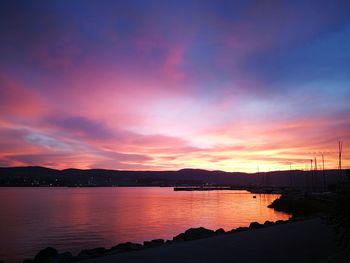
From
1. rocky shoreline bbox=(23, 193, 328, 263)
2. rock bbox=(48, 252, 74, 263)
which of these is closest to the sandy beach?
rock bbox=(48, 252, 74, 263)

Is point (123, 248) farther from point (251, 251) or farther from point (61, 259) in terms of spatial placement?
point (251, 251)

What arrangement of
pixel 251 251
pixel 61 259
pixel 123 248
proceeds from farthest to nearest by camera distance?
pixel 123 248 → pixel 61 259 → pixel 251 251

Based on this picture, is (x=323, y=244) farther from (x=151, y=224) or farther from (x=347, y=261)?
(x=151, y=224)

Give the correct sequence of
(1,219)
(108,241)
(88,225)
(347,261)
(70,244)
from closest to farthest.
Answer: (347,261)
(70,244)
(108,241)
(88,225)
(1,219)

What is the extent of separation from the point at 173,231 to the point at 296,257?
25031 mm

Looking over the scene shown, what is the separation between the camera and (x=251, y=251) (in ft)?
50.4

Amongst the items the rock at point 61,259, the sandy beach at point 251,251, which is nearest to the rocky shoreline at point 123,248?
the rock at point 61,259

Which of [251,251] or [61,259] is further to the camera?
[61,259]

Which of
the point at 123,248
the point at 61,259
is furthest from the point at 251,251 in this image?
the point at 61,259

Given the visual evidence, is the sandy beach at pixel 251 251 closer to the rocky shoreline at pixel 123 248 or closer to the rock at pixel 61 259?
the rock at pixel 61 259

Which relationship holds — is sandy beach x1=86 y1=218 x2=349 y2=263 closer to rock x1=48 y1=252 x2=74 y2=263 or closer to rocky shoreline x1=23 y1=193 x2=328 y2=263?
rock x1=48 y1=252 x2=74 y2=263

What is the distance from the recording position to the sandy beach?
13.5 metres

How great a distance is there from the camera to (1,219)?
48.4 m

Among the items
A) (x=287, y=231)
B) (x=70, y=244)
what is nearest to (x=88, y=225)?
(x=70, y=244)
